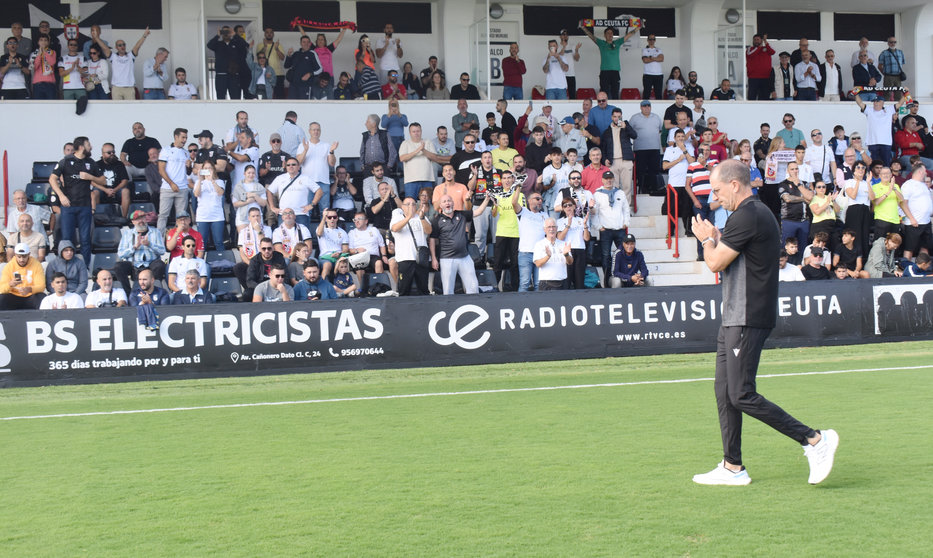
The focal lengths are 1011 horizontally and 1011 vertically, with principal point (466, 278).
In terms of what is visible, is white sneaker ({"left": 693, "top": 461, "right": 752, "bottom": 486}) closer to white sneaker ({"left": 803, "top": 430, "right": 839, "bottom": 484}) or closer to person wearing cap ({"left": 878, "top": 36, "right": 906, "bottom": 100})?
white sneaker ({"left": 803, "top": 430, "right": 839, "bottom": 484})

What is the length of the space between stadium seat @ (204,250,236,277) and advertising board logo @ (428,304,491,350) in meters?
4.37

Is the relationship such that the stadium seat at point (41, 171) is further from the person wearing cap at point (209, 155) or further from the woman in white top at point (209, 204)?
the woman in white top at point (209, 204)

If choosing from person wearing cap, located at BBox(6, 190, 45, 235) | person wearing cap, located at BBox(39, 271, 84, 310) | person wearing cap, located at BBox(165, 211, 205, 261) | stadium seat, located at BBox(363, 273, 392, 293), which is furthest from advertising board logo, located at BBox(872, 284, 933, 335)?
person wearing cap, located at BBox(6, 190, 45, 235)

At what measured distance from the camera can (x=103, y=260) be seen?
16.9 meters

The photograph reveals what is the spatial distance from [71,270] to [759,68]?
Result: 1659 cm

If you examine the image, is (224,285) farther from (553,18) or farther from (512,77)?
(553,18)

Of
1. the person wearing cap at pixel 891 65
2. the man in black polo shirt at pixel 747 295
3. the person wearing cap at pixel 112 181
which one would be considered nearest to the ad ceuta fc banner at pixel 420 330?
the person wearing cap at pixel 112 181

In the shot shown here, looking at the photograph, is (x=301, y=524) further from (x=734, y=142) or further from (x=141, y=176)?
(x=734, y=142)

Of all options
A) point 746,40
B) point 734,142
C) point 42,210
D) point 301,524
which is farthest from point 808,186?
point 301,524

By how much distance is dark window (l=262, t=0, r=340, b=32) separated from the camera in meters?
23.5

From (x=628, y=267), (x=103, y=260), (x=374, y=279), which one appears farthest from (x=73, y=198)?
(x=628, y=267)

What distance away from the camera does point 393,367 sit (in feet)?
46.4

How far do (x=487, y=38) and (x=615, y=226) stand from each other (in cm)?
703

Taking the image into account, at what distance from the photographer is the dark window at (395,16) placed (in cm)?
2422
